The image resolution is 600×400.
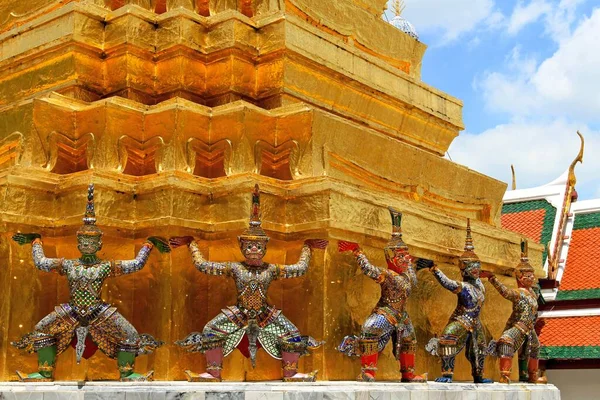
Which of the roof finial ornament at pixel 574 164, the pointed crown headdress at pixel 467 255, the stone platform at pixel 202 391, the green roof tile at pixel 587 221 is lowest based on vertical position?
the stone platform at pixel 202 391

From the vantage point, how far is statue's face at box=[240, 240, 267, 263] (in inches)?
288

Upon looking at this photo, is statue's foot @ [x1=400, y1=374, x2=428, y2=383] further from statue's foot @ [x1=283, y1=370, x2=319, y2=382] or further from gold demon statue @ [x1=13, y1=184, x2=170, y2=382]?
gold demon statue @ [x1=13, y1=184, x2=170, y2=382]

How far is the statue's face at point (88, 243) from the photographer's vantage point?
723 centimetres

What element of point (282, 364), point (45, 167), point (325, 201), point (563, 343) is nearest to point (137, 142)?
point (45, 167)

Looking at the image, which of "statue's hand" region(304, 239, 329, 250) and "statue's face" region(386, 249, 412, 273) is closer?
"statue's hand" region(304, 239, 329, 250)

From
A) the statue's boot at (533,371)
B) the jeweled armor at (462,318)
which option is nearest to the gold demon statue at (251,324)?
the jeweled armor at (462,318)

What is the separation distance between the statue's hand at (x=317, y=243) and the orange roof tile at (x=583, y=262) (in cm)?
651

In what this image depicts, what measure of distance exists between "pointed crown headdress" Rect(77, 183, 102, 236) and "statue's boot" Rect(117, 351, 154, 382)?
0.94 metres

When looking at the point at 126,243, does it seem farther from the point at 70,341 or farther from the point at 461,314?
the point at 461,314

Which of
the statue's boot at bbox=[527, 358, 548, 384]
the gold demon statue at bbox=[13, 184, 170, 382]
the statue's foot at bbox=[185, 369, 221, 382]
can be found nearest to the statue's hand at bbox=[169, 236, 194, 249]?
the gold demon statue at bbox=[13, 184, 170, 382]

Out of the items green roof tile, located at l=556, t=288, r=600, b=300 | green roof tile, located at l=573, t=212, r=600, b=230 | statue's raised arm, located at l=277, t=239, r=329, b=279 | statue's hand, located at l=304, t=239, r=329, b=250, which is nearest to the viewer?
statue's raised arm, located at l=277, t=239, r=329, b=279

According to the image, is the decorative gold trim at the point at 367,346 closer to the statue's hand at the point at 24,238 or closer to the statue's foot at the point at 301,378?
the statue's foot at the point at 301,378

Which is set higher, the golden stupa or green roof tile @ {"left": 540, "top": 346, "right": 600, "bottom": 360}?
the golden stupa

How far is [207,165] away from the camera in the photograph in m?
8.57
